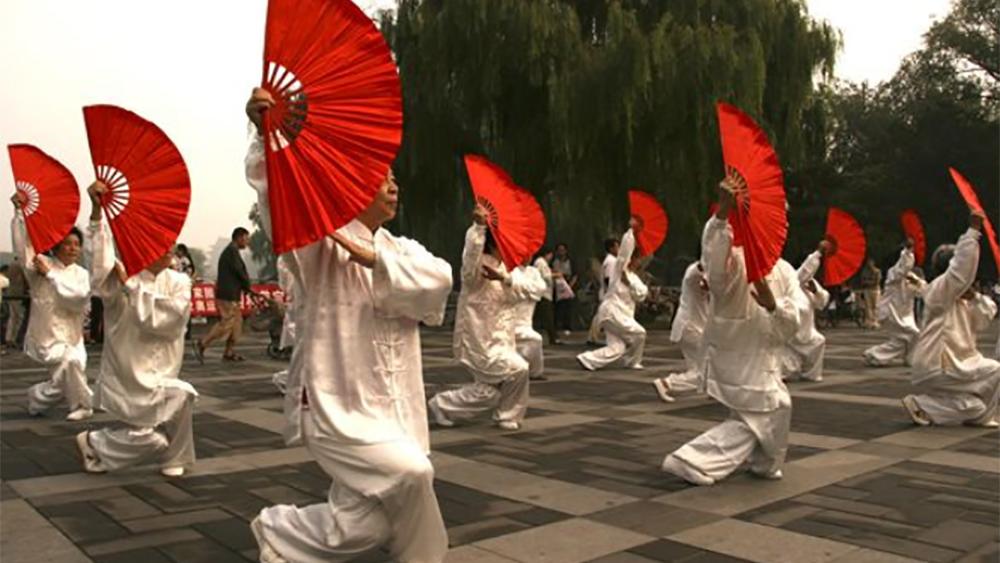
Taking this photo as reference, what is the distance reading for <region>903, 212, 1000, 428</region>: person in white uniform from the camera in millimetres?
6910

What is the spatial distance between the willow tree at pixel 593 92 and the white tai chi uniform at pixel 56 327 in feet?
33.6

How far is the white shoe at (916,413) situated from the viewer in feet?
22.9

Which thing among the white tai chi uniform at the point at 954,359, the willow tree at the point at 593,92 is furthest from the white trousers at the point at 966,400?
the willow tree at the point at 593,92

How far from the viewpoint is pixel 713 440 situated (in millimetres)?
4949

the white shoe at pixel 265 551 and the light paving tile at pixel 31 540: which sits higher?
the white shoe at pixel 265 551

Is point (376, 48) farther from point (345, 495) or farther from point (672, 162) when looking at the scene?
point (672, 162)

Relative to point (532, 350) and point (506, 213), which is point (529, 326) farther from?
point (506, 213)

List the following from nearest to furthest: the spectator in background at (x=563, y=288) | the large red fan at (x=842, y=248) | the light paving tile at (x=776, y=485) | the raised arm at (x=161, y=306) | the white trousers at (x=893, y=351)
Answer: the light paving tile at (x=776, y=485) < the raised arm at (x=161, y=306) < the large red fan at (x=842, y=248) < the white trousers at (x=893, y=351) < the spectator in background at (x=563, y=288)

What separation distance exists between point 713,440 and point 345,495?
2627 mm

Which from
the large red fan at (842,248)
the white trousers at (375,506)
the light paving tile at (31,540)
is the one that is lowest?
the light paving tile at (31,540)

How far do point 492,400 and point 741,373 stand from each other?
96.3 inches

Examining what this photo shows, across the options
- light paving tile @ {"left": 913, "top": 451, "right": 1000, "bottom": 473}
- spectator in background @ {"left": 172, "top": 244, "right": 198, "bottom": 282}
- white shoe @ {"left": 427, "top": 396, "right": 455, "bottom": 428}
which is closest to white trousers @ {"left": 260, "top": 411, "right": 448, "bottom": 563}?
white shoe @ {"left": 427, "top": 396, "right": 455, "bottom": 428}

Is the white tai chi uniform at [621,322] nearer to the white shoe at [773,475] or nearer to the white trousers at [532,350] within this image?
the white trousers at [532,350]

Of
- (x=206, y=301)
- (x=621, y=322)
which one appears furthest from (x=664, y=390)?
(x=206, y=301)
